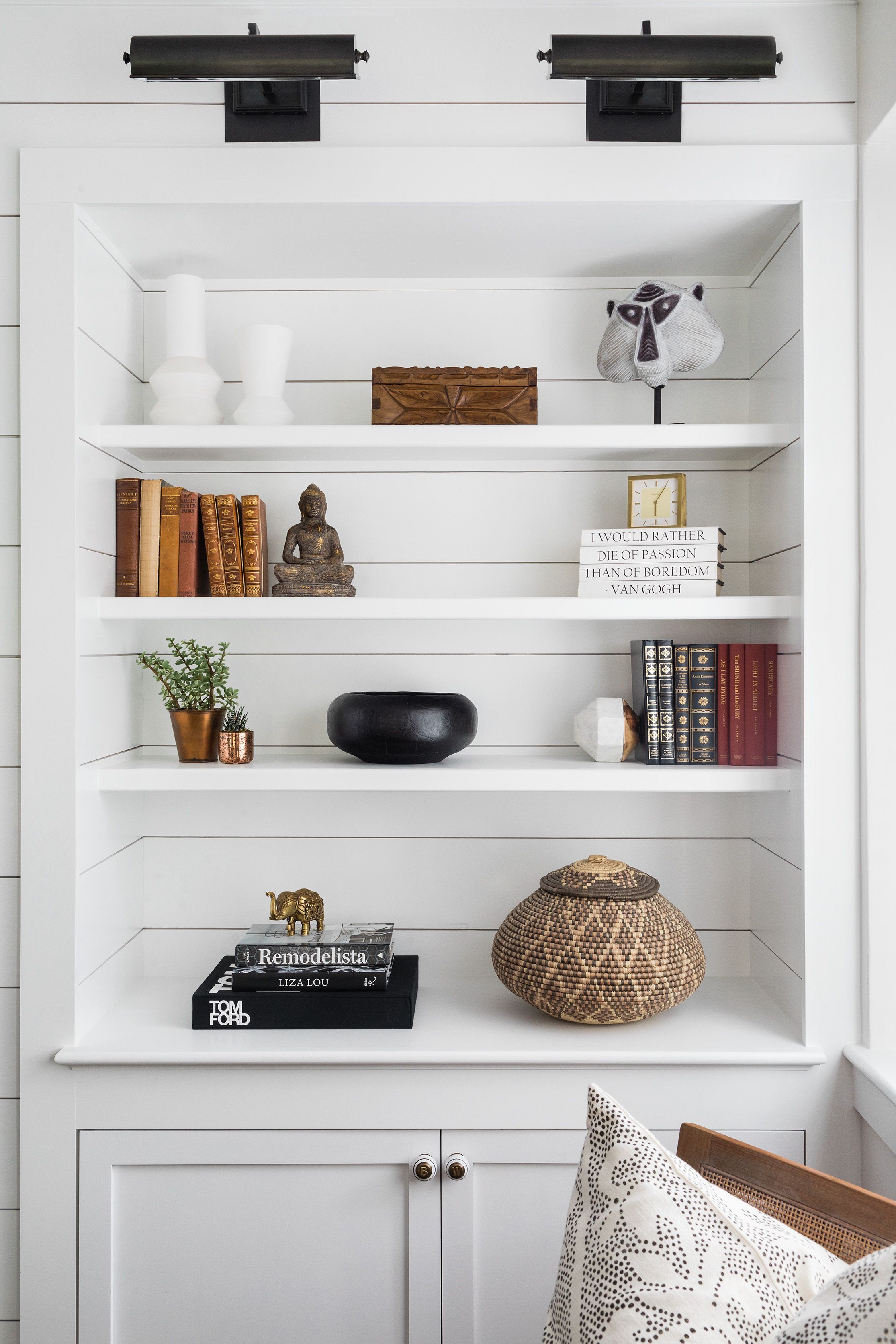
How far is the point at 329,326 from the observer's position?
187cm

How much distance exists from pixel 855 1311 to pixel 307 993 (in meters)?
1.10

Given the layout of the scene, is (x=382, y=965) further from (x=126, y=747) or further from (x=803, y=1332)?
(x=803, y=1332)

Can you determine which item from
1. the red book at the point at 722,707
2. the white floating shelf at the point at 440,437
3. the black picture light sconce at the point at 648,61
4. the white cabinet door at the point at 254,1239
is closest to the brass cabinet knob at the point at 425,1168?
the white cabinet door at the point at 254,1239

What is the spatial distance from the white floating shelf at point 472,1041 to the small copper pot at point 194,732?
475 mm

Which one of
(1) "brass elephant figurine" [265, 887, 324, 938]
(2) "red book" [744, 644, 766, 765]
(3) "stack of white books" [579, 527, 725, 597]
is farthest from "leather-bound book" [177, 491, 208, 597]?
(2) "red book" [744, 644, 766, 765]

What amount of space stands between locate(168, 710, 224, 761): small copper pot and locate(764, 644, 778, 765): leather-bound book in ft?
3.43

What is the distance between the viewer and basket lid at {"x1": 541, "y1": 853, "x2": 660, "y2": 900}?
5.14ft

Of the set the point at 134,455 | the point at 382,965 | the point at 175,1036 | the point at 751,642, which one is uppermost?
the point at 134,455

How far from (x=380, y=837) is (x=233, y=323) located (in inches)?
43.7

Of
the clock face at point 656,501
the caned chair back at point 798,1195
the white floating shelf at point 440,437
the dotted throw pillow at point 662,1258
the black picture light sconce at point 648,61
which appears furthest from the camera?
the clock face at point 656,501

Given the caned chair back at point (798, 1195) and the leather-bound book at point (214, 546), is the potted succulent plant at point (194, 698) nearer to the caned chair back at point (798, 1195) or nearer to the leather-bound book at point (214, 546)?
the leather-bound book at point (214, 546)

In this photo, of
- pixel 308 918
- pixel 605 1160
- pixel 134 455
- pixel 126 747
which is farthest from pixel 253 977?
pixel 134 455

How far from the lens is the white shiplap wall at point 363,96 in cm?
154

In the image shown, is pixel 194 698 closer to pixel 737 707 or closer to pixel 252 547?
pixel 252 547
